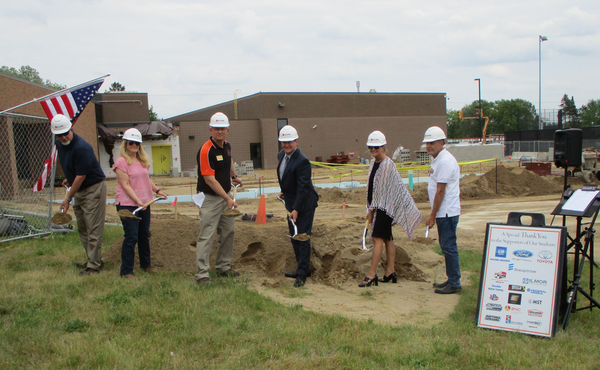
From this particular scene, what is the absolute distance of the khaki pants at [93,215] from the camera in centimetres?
607

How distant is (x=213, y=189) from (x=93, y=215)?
1.76 metres

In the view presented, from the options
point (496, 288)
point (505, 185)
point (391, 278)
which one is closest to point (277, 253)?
point (391, 278)

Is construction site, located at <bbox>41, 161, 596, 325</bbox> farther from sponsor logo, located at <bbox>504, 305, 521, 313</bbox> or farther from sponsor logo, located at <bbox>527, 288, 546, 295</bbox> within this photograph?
sponsor logo, located at <bbox>527, 288, 546, 295</bbox>

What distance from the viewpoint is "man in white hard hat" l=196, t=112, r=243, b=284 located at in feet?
18.3

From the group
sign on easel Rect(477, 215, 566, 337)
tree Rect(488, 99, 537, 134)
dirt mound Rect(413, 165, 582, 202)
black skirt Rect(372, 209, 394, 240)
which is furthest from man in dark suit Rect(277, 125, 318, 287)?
tree Rect(488, 99, 537, 134)

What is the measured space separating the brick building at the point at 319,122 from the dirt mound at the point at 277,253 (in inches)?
1215

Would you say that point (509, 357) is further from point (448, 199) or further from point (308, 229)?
point (308, 229)

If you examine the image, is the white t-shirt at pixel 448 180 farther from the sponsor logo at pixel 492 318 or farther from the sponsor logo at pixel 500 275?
the sponsor logo at pixel 492 318

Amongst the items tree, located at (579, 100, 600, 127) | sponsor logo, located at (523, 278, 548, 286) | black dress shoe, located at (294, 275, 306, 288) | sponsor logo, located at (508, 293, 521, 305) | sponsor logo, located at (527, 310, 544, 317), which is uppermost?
tree, located at (579, 100, 600, 127)

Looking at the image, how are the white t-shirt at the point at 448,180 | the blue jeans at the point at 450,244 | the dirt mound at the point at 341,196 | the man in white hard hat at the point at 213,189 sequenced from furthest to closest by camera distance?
1. the dirt mound at the point at 341,196
2. the man in white hard hat at the point at 213,189
3. the blue jeans at the point at 450,244
4. the white t-shirt at the point at 448,180

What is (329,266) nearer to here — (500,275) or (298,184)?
(298,184)

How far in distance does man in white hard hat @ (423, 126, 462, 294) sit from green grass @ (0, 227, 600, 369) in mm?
389

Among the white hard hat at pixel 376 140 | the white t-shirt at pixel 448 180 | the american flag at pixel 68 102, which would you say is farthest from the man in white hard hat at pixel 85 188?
the white t-shirt at pixel 448 180

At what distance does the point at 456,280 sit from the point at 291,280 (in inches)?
81.9
